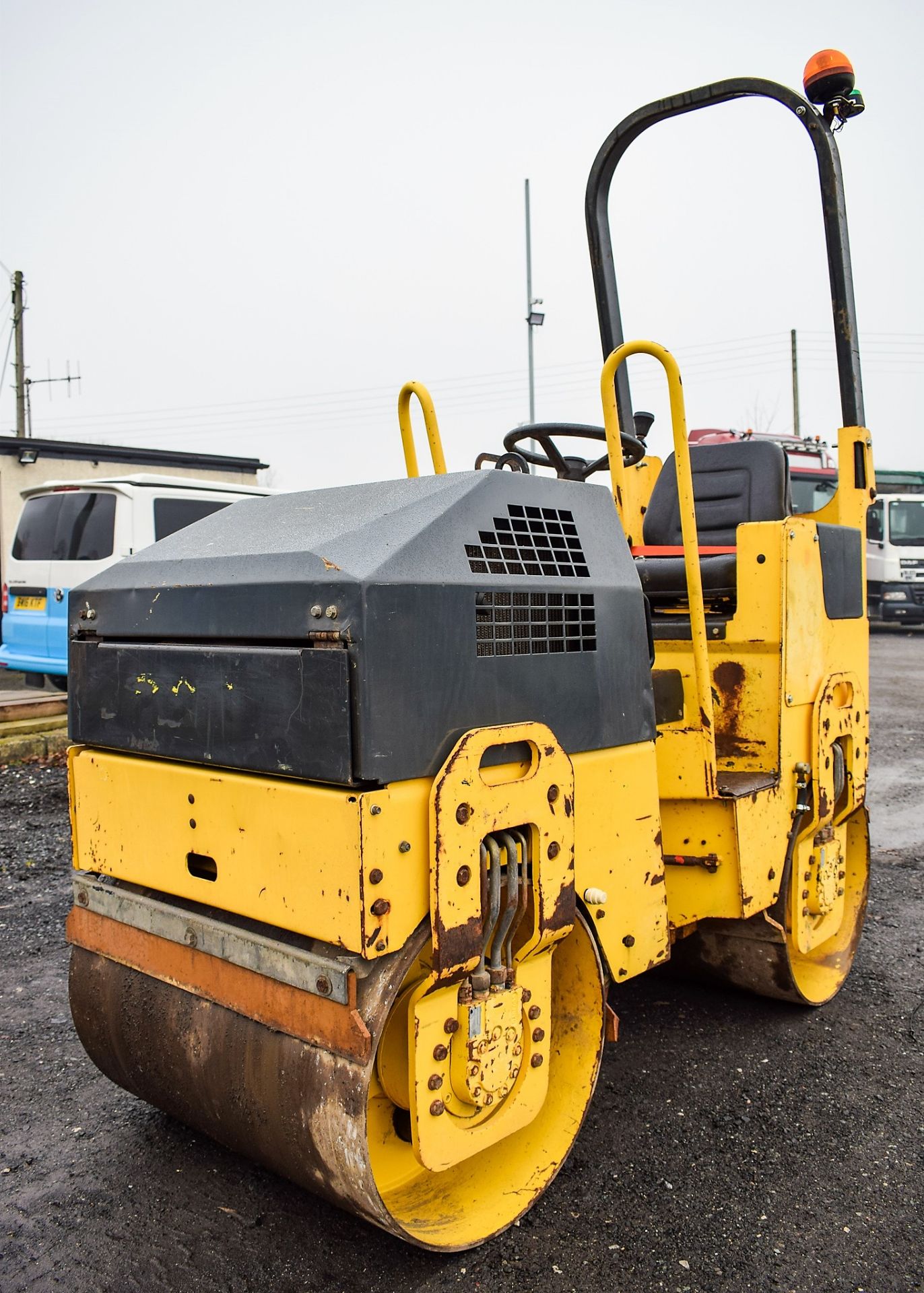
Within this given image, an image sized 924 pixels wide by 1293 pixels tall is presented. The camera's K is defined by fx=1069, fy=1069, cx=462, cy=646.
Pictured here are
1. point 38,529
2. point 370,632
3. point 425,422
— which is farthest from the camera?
point 38,529

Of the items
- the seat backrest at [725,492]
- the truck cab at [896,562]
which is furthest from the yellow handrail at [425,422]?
the truck cab at [896,562]

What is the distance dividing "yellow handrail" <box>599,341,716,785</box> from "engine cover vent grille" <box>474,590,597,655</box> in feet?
1.40

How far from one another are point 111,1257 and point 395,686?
1314mm

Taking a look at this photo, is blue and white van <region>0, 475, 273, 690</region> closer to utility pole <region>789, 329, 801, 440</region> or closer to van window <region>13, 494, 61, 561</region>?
van window <region>13, 494, 61, 561</region>

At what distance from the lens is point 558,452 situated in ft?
10.9

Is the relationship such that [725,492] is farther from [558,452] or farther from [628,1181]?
[628,1181]

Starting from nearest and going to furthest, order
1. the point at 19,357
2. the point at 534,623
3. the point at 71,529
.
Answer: the point at 534,623, the point at 71,529, the point at 19,357

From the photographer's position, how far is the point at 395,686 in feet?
6.04

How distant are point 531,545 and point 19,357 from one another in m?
28.3

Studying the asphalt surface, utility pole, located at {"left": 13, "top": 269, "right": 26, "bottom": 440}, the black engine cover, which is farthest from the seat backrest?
utility pole, located at {"left": 13, "top": 269, "right": 26, "bottom": 440}

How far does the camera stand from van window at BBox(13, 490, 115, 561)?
8.34 m

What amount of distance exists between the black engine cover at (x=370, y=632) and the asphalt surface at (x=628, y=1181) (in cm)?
100

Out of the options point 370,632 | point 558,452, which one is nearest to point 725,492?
point 558,452

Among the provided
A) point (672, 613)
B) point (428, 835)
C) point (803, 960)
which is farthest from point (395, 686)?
point (803, 960)
